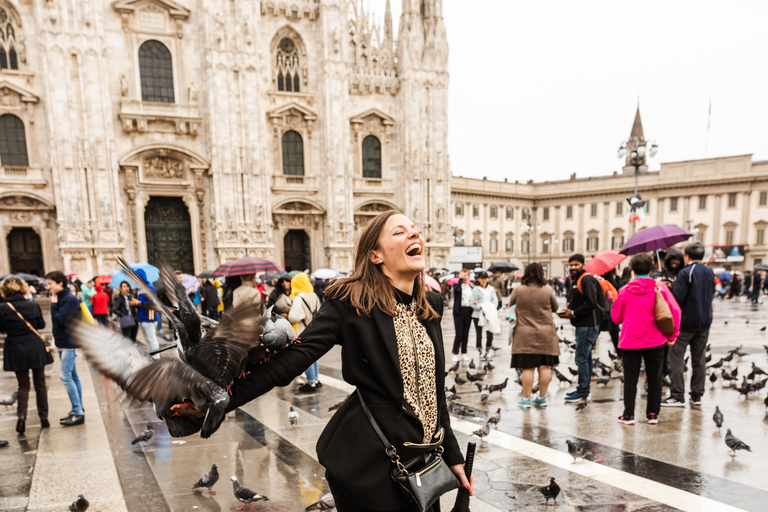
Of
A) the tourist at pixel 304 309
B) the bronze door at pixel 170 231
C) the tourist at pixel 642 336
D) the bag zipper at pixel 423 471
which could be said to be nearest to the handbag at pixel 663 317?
the tourist at pixel 642 336

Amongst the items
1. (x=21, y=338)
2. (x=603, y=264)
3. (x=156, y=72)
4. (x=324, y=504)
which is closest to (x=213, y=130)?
(x=156, y=72)

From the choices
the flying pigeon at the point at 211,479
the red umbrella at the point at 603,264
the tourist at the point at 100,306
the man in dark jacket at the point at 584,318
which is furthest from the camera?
the tourist at the point at 100,306

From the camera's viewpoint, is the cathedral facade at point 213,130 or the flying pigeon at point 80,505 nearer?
the flying pigeon at point 80,505

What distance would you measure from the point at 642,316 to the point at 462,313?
409 centimetres

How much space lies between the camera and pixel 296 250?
27.2 metres

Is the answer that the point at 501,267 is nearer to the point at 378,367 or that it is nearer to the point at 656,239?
the point at 656,239

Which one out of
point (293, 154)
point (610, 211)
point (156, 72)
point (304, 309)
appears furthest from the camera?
point (610, 211)

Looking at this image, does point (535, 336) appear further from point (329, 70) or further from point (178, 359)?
point (329, 70)

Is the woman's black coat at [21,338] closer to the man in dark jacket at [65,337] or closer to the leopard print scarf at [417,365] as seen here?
the man in dark jacket at [65,337]

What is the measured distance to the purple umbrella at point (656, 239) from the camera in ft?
22.1

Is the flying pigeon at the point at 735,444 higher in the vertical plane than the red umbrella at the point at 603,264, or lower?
lower

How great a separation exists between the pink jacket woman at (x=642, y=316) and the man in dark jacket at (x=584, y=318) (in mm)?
725

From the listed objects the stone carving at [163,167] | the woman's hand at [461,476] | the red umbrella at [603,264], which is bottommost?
the woman's hand at [461,476]

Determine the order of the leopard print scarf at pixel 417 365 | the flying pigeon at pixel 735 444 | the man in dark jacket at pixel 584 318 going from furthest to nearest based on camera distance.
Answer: the man in dark jacket at pixel 584 318
the flying pigeon at pixel 735 444
the leopard print scarf at pixel 417 365
